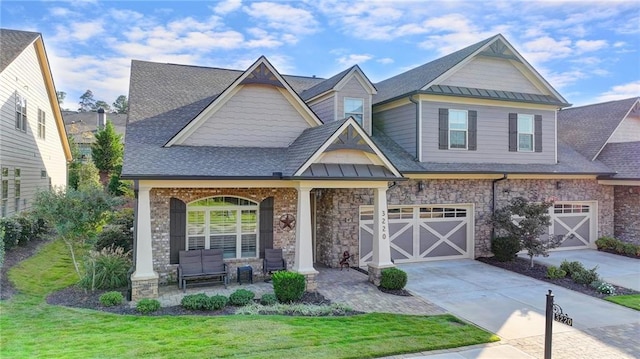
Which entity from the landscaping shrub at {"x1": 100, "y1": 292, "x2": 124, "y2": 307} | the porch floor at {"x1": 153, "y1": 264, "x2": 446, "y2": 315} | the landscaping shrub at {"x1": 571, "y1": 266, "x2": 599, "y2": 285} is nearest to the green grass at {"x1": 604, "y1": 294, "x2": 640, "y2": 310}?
the landscaping shrub at {"x1": 571, "y1": 266, "x2": 599, "y2": 285}

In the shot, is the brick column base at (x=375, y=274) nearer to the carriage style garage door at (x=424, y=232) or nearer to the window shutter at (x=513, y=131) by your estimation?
the carriage style garage door at (x=424, y=232)

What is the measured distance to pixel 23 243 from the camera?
14.5 meters

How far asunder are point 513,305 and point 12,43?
19182 millimetres

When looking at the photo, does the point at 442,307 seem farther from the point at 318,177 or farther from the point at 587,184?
the point at 587,184

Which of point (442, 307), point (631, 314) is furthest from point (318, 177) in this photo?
point (631, 314)

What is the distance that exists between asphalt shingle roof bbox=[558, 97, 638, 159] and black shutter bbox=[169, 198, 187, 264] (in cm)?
1756

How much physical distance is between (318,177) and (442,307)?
435 centimetres

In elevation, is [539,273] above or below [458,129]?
below

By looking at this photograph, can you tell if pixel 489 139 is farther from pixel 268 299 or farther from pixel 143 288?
pixel 143 288

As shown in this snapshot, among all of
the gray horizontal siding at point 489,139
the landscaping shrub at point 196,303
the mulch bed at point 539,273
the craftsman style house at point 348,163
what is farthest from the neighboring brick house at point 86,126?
the mulch bed at point 539,273

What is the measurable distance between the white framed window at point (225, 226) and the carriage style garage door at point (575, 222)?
12.4 meters

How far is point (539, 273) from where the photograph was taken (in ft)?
43.9

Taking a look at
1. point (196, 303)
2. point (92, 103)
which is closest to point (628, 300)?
point (196, 303)

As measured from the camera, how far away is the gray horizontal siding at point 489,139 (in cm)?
1531
